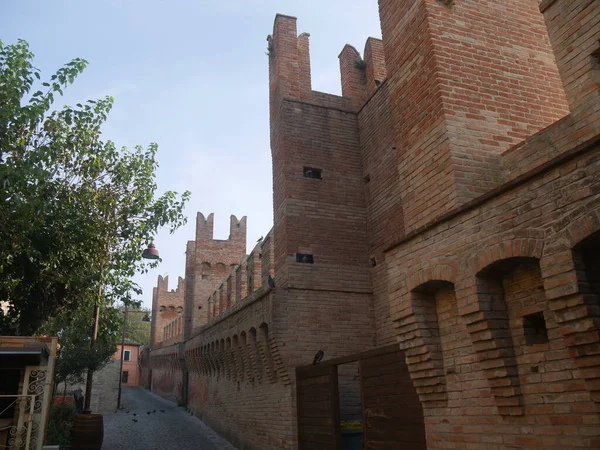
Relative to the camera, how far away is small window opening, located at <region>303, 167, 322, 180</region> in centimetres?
1200

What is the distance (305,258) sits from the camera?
1124cm

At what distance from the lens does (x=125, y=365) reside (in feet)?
173

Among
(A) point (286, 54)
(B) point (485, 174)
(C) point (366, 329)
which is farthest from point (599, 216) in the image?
(A) point (286, 54)

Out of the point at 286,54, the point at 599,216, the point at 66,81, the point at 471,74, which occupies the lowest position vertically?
the point at 599,216

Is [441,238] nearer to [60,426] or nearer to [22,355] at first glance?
[22,355]

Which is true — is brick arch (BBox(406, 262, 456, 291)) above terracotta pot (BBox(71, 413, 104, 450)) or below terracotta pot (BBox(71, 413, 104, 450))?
above

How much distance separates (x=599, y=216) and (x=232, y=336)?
12.7 meters

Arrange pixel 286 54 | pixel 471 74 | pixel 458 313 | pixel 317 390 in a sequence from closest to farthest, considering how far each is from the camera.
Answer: pixel 458 313 → pixel 471 74 → pixel 317 390 → pixel 286 54

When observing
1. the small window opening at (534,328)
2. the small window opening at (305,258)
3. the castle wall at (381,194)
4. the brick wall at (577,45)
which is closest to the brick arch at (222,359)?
the small window opening at (305,258)

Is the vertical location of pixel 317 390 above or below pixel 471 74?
below

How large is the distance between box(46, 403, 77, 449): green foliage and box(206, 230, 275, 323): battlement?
18.5 ft

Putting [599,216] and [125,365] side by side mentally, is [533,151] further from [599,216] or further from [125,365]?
[125,365]

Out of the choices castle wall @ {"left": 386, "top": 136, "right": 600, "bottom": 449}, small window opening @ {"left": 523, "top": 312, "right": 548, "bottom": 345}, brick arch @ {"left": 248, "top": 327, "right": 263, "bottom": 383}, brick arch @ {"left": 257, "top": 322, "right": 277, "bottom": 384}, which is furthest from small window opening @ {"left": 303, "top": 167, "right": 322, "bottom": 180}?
small window opening @ {"left": 523, "top": 312, "right": 548, "bottom": 345}

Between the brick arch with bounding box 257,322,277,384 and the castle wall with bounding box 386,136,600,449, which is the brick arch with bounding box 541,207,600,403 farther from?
the brick arch with bounding box 257,322,277,384
